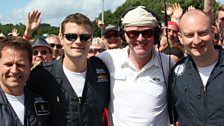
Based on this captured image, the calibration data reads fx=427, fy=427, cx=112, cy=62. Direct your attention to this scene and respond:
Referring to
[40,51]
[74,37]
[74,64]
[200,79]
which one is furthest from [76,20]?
[40,51]

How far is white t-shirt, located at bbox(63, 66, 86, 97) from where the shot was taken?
4.55m

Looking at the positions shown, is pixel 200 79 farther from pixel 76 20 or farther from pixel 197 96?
pixel 76 20

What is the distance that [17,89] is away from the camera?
4184 millimetres

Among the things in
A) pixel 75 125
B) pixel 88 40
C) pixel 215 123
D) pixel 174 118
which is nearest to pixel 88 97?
pixel 75 125

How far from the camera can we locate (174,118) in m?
4.75

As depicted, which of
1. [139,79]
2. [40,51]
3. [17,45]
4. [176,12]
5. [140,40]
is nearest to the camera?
[17,45]

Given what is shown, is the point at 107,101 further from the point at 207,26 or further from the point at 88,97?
the point at 207,26

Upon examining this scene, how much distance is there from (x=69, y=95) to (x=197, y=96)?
133 centimetres

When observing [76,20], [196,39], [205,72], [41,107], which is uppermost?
[76,20]

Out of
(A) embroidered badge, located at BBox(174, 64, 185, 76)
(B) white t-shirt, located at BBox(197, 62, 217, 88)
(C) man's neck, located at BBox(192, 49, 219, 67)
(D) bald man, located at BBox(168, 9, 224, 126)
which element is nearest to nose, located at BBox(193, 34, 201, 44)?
(D) bald man, located at BBox(168, 9, 224, 126)

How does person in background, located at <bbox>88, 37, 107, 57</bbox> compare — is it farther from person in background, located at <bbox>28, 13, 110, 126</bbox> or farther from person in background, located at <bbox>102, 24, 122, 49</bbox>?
person in background, located at <bbox>28, 13, 110, 126</bbox>

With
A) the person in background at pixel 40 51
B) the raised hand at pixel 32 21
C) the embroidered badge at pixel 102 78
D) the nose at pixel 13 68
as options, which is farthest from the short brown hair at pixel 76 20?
the person in background at pixel 40 51

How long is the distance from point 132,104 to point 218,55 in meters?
1.06

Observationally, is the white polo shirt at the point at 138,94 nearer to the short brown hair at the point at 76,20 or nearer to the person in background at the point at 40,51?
the short brown hair at the point at 76,20
